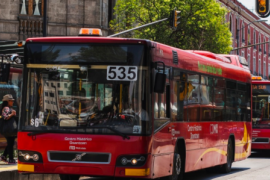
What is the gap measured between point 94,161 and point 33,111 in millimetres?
1311

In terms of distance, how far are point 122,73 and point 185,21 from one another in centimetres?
2686

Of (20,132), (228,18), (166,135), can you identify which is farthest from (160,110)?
(228,18)

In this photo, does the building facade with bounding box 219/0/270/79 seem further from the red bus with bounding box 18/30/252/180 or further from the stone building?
the red bus with bounding box 18/30/252/180

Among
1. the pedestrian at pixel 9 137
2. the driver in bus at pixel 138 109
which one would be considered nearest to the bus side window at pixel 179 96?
the driver in bus at pixel 138 109

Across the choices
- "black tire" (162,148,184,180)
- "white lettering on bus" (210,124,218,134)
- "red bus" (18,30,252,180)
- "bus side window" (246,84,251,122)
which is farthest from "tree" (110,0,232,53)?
"red bus" (18,30,252,180)

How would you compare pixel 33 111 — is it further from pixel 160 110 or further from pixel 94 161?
pixel 160 110

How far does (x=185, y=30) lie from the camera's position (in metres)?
37.6

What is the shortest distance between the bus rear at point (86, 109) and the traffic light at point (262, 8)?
15920 millimetres

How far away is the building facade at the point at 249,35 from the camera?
61.3m

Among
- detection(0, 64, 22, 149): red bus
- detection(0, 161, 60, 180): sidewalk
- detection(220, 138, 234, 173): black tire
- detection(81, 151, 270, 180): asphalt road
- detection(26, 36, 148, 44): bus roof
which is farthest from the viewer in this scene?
detection(0, 64, 22, 149): red bus

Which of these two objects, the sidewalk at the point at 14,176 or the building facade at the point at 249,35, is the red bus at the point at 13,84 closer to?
the sidewalk at the point at 14,176

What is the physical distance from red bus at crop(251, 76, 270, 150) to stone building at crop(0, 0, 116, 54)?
1587 centimetres

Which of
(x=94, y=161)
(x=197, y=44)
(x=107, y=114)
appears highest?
(x=197, y=44)

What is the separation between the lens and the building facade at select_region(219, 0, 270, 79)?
6134 centimetres
